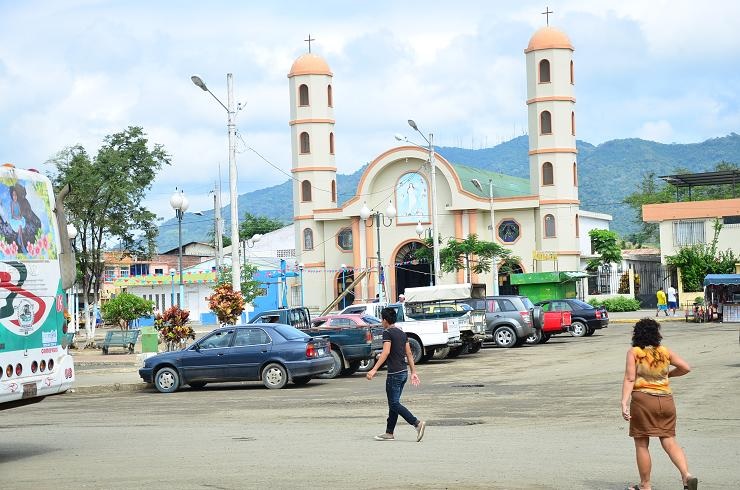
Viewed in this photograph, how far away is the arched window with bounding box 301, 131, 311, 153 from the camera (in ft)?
258

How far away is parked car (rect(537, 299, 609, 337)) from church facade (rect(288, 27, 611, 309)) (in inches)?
1067

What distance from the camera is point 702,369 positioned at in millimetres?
24500

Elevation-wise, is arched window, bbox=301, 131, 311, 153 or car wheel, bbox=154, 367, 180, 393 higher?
arched window, bbox=301, 131, 311, 153

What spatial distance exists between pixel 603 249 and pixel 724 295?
25.5 metres

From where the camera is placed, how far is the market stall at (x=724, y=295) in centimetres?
4834

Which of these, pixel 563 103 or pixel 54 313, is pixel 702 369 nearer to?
pixel 54 313

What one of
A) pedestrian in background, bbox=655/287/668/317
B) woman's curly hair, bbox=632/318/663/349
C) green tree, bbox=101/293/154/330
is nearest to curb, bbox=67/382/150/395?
green tree, bbox=101/293/154/330

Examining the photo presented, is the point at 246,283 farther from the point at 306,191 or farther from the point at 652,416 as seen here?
the point at 652,416

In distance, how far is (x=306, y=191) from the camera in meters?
79.5

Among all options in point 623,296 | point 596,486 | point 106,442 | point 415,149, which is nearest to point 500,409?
point 106,442

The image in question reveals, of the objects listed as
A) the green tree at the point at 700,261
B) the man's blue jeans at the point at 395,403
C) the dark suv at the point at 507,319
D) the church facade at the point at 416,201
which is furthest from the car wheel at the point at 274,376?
the church facade at the point at 416,201

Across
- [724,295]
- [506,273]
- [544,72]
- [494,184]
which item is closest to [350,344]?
[724,295]

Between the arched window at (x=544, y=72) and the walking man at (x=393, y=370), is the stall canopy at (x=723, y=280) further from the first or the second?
the walking man at (x=393, y=370)

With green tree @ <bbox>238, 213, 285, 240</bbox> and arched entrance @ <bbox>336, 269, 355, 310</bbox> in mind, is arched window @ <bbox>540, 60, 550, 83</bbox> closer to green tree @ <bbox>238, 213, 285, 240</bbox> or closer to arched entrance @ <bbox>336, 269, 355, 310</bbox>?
arched entrance @ <bbox>336, 269, 355, 310</bbox>
